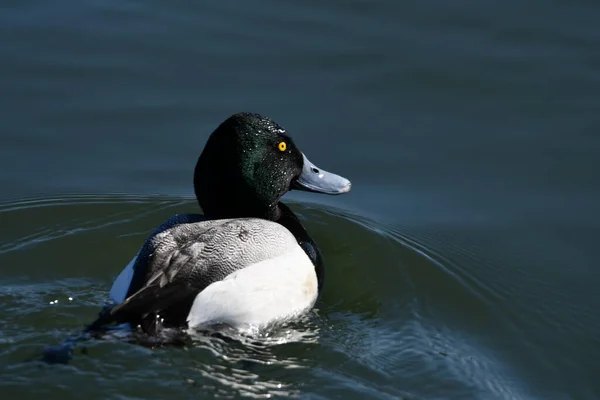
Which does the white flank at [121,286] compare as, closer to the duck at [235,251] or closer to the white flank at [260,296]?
the duck at [235,251]

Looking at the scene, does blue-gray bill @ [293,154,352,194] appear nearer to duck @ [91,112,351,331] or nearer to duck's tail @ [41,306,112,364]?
duck @ [91,112,351,331]

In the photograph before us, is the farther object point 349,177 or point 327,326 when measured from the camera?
point 349,177

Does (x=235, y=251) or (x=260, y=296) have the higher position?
(x=235, y=251)

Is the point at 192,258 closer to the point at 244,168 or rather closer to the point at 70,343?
the point at 70,343

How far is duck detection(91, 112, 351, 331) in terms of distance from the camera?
6926mm

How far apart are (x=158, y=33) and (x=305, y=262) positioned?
4529mm

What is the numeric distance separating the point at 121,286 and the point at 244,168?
1.37 metres

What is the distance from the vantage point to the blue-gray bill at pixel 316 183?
8680 millimetres

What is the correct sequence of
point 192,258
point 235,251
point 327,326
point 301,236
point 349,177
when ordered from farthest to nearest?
point 349,177 → point 301,236 → point 327,326 → point 235,251 → point 192,258

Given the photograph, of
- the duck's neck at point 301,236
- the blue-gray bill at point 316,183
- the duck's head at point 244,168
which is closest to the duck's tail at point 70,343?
the duck's head at point 244,168

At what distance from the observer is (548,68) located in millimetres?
10781

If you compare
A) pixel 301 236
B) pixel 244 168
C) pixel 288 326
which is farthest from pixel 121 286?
pixel 301 236

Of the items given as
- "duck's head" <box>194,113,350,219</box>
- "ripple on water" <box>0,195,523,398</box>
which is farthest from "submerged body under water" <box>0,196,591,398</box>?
"duck's head" <box>194,113,350,219</box>

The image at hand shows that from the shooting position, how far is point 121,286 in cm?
742
